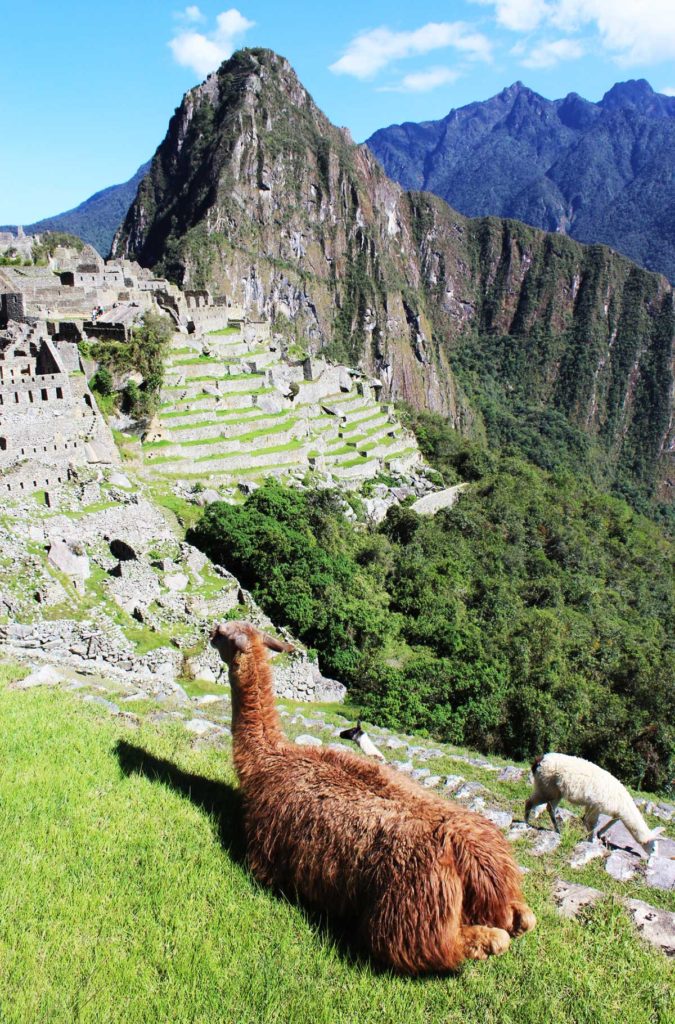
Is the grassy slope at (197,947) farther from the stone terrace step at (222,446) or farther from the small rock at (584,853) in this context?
the stone terrace step at (222,446)

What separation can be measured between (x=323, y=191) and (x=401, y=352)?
3461cm

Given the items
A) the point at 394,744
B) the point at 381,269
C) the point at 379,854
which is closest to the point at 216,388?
the point at 394,744

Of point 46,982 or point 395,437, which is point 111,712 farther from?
point 395,437

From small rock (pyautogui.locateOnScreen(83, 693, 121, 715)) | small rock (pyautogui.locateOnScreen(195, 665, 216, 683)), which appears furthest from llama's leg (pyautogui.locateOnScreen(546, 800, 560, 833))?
small rock (pyautogui.locateOnScreen(195, 665, 216, 683))

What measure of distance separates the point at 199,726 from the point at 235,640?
3320mm

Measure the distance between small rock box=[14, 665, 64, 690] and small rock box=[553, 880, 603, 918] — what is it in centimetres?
555

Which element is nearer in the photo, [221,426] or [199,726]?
[199,726]

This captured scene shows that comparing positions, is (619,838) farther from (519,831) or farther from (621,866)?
(621,866)

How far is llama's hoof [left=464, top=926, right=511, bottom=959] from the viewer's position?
132 inches

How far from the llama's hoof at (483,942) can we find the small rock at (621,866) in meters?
1.82

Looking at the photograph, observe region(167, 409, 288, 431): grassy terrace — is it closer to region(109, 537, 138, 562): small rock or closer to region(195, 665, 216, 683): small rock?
region(109, 537, 138, 562): small rock

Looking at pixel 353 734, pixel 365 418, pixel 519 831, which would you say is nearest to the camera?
pixel 519 831

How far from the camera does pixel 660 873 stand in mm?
4898

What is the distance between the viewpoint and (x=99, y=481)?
19094mm
